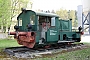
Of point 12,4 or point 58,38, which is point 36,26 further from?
point 12,4

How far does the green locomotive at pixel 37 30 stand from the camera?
26.0 ft

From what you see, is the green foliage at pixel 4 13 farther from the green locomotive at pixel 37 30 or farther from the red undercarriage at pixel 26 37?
the red undercarriage at pixel 26 37

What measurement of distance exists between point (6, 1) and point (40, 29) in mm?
10226

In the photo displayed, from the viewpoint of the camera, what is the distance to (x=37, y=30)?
8.27 m

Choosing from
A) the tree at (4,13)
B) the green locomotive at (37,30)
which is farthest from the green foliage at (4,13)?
the green locomotive at (37,30)

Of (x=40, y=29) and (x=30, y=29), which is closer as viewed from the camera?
(x=30, y=29)

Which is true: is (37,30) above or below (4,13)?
below

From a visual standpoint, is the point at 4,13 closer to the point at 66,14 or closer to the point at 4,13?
the point at 4,13

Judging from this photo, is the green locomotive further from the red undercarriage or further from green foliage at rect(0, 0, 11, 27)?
green foliage at rect(0, 0, 11, 27)

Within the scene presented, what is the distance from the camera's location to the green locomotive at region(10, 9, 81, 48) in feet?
26.0

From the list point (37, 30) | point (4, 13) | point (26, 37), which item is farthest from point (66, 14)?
point (26, 37)

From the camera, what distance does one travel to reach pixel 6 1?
17578 mm

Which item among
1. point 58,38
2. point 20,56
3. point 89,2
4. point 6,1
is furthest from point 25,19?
point 6,1

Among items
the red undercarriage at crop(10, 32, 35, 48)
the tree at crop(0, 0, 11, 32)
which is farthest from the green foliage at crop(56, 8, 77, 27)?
the red undercarriage at crop(10, 32, 35, 48)
